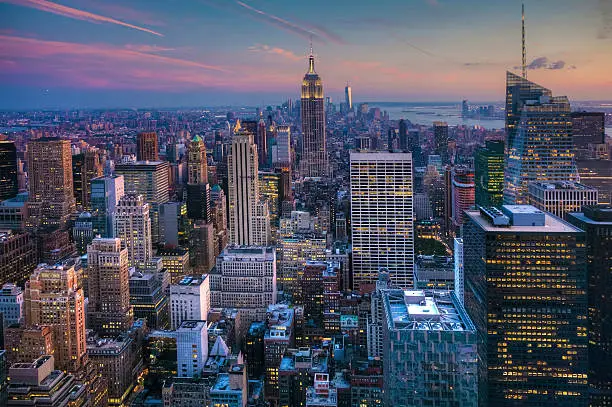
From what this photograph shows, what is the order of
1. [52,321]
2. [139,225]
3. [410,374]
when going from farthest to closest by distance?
[139,225] → [52,321] → [410,374]

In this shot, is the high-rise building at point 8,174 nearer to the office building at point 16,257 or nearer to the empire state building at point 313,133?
the office building at point 16,257

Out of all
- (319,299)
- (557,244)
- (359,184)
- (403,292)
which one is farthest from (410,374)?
(359,184)

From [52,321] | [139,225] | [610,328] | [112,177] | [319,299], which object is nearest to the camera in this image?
[610,328]

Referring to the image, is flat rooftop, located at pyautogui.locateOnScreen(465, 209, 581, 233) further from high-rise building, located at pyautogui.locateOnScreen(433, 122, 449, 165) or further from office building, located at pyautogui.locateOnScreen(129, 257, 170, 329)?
high-rise building, located at pyautogui.locateOnScreen(433, 122, 449, 165)

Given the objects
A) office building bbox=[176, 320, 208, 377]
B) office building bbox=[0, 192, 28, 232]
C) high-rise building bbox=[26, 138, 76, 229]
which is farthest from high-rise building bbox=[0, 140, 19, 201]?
office building bbox=[176, 320, 208, 377]

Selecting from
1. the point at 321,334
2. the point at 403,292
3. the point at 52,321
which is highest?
the point at 403,292

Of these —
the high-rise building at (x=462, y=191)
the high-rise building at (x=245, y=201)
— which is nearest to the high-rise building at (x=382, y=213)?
the high-rise building at (x=462, y=191)

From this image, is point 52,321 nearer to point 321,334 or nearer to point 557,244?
point 321,334
